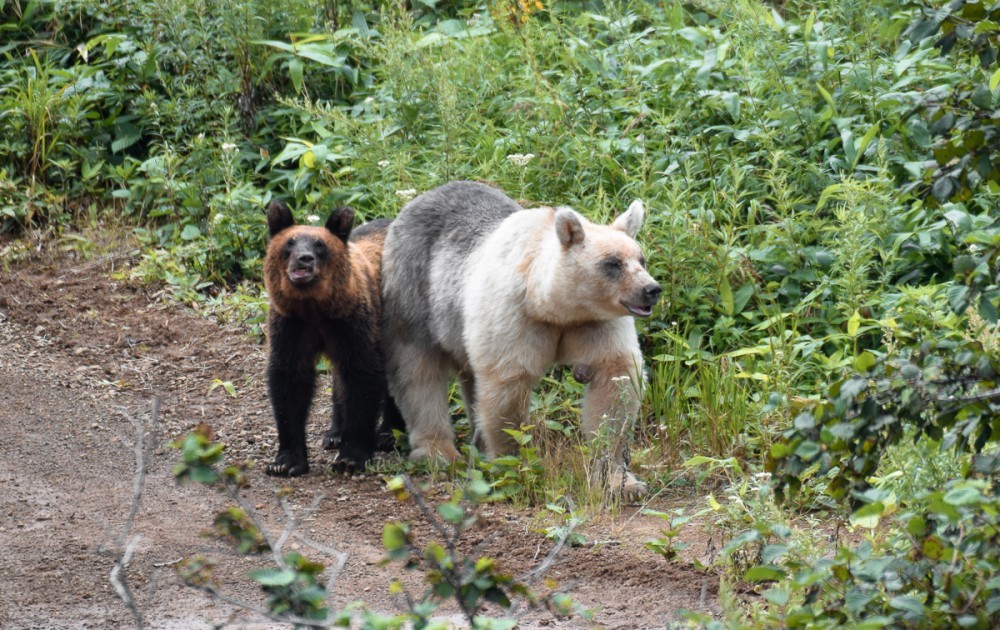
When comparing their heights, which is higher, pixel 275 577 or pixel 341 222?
pixel 275 577

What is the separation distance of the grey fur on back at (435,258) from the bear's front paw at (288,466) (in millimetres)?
833

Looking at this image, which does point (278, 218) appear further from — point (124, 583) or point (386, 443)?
point (124, 583)

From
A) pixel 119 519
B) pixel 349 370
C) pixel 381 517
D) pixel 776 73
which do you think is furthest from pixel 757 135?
pixel 119 519

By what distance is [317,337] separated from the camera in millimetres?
6406

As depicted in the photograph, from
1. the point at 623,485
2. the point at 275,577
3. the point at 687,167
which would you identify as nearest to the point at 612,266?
the point at 623,485

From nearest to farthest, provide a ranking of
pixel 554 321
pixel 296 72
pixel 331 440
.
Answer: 1. pixel 554 321
2. pixel 331 440
3. pixel 296 72

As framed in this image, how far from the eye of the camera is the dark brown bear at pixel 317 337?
20.6 feet

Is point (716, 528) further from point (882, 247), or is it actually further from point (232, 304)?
point (232, 304)

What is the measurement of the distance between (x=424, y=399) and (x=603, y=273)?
135cm

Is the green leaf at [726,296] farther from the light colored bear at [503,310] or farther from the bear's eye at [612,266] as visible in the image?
the bear's eye at [612,266]

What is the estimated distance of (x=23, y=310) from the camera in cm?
851

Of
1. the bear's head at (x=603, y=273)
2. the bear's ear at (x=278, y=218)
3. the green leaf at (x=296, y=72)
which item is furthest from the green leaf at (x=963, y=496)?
the green leaf at (x=296, y=72)

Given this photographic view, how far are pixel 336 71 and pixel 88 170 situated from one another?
2107 millimetres

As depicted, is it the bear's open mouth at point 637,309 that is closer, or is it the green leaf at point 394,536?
the green leaf at point 394,536
